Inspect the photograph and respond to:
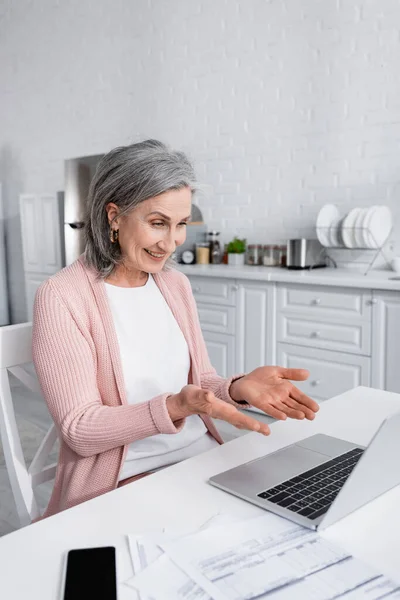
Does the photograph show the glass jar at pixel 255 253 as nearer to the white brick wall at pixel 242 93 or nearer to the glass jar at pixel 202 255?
the white brick wall at pixel 242 93

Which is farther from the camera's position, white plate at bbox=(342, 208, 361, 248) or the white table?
white plate at bbox=(342, 208, 361, 248)

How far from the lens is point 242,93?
13.3 ft

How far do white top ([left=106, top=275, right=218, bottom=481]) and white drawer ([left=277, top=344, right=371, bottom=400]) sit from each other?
1700 millimetres

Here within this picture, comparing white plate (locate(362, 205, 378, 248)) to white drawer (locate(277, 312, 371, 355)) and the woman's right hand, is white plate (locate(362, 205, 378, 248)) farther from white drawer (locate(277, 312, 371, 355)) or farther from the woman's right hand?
the woman's right hand

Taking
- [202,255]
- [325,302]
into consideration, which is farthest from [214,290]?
[325,302]

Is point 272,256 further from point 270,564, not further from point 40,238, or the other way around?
point 270,564

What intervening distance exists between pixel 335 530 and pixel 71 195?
430 cm

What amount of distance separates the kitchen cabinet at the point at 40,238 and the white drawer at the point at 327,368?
2.86 m

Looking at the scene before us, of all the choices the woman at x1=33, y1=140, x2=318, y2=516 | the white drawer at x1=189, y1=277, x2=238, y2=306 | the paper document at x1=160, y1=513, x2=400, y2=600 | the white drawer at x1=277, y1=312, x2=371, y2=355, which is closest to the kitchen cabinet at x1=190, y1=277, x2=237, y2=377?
the white drawer at x1=189, y1=277, x2=238, y2=306

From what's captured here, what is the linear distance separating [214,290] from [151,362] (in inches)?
86.6

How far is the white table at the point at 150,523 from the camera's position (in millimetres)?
762

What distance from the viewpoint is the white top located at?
4.63 ft

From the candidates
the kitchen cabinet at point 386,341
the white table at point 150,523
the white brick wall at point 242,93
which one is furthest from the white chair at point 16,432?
the white brick wall at point 242,93

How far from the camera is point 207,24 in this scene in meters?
4.21
